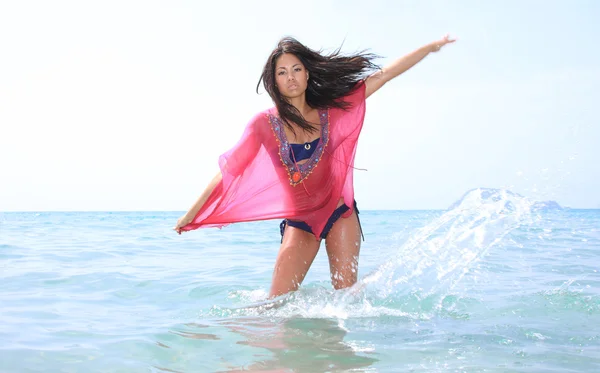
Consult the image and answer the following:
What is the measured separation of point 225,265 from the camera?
8.08 metres

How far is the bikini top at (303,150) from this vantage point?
4.52 meters

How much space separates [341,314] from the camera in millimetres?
4227

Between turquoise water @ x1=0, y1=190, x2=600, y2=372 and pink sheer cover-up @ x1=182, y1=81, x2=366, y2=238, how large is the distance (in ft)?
2.18

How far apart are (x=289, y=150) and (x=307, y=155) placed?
0.14 m

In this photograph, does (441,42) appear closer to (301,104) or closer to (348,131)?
(348,131)

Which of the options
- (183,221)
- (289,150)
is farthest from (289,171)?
(183,221)

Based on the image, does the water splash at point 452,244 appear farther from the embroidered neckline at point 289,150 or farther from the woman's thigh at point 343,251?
the embroidered neckline at point 289,150

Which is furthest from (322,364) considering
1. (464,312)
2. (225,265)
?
(225,265)

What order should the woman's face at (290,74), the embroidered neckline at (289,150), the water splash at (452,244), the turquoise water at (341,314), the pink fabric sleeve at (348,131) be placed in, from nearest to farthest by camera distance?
the turquoise water at (341,314) < the woman's face at (290,74) < the embroidered neckline at (289,150) < the pink fabric sleeve at (348,131) < the water splash at (452,244)

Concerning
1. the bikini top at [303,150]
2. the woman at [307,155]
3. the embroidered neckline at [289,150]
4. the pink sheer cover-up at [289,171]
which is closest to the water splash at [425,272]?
the woman at [307,155]

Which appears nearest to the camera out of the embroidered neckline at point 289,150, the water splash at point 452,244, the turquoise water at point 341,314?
the turquoise water at point 341,314

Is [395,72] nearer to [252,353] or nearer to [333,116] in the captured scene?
[333,116]

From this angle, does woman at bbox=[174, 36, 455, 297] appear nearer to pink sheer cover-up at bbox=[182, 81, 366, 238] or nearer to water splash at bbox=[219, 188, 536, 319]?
pink sheer cover-up at bbox=[182, 81, 366, 238]

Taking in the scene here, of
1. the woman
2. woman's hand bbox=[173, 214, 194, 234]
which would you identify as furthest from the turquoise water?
woman's hand bbox=[173, 214, 194, 234]
